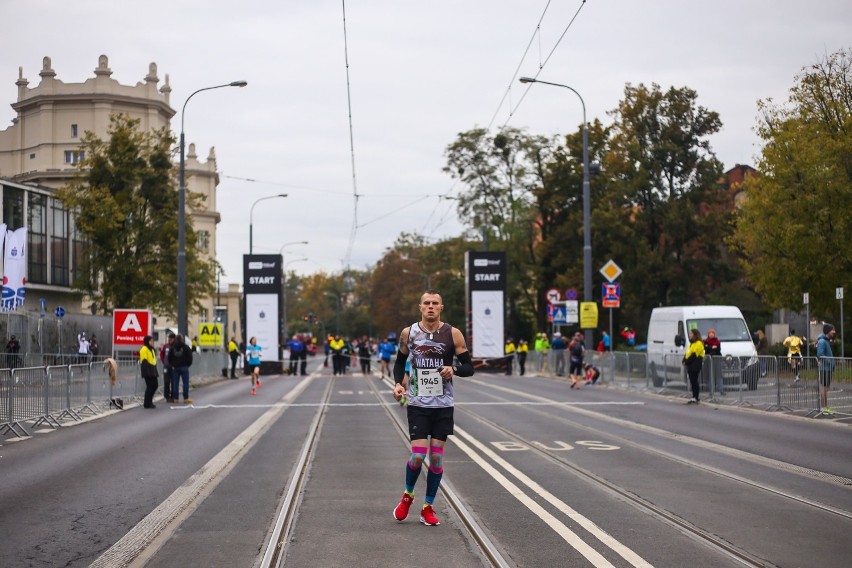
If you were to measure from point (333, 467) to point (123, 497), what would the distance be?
293 centimetres

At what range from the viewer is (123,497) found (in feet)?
34.0

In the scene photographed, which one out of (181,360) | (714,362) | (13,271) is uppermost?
(13,271)

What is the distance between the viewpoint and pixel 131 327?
97.0ft

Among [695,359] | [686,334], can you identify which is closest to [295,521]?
[695,359]

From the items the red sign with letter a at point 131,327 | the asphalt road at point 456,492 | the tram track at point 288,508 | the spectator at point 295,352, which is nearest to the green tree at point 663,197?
the spectator at point 295,352

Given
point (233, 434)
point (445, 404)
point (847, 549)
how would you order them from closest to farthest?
point (847, 549)
point (445, 404)
point (233, 434)

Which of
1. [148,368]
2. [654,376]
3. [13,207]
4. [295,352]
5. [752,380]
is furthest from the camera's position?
[13,207]

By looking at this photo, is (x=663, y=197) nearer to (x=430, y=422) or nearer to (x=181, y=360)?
(x=181, y=360)

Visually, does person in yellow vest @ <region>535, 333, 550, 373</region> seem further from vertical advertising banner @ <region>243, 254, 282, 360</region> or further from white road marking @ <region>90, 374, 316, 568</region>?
white road marking @ <region>90, 374, 316, 568</region>

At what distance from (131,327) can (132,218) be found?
1943cm

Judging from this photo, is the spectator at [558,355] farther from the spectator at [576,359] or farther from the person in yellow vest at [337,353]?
the person in yellow vest at [337,353]

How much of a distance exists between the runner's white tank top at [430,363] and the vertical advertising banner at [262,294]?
37996mm

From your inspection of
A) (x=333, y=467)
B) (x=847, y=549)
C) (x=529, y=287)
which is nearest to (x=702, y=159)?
(x=529, y=287)

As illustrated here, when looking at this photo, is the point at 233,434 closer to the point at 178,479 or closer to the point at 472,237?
the point at 178,479
